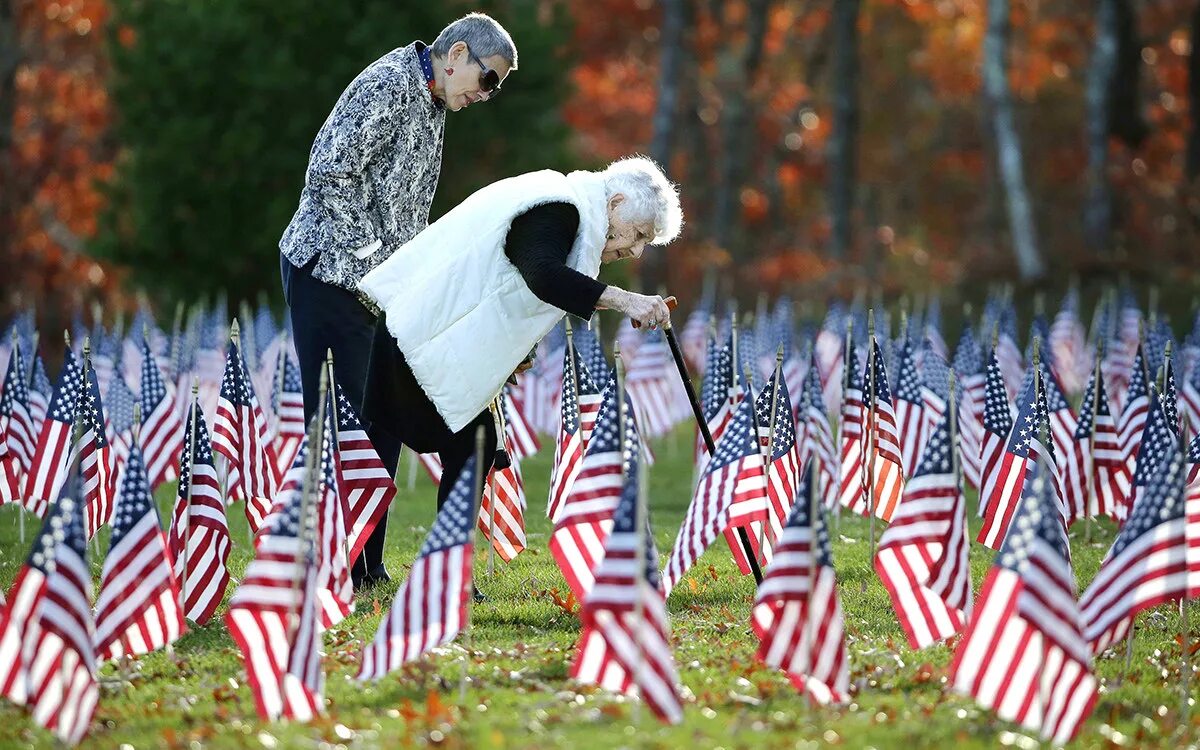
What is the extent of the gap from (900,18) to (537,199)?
45980mm

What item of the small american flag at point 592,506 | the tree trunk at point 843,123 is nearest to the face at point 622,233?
the small american flag at point 592,506

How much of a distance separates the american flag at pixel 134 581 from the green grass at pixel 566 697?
0.19 m

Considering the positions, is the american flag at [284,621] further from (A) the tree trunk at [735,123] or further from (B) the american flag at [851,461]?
(A) the tree trunk at [735,123]

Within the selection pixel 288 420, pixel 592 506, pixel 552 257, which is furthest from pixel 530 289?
pixel 288 420

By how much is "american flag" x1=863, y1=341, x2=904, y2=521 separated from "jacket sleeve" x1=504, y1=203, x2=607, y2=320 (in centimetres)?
316

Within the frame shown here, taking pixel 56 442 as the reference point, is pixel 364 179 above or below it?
above

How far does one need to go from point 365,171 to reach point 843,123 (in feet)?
89.4

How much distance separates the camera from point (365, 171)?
8.77 m

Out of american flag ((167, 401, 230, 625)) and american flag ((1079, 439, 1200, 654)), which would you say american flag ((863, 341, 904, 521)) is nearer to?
american flag ((1079, 439, 1200, 654))

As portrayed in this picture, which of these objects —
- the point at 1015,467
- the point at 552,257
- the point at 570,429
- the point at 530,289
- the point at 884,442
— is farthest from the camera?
the point at 884,442

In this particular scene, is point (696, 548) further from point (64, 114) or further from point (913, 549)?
point (64, 114)

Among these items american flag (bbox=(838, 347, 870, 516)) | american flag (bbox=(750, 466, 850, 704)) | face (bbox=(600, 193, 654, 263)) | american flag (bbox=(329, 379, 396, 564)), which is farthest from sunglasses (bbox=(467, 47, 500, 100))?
american flag (bbox=(838, 347, 870, 516))

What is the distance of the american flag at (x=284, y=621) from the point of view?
6.77m

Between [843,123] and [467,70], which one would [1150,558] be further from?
[843,123]
